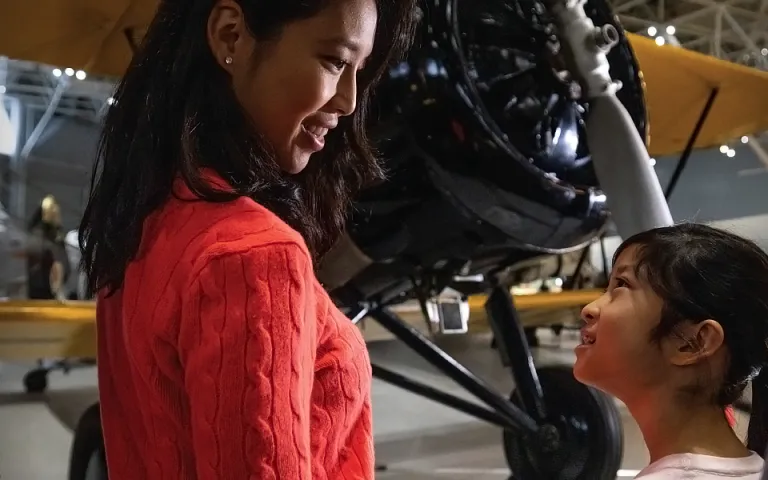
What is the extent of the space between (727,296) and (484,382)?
1.23 meters

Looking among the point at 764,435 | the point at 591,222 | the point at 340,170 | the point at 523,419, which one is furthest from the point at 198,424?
the point at 523,419

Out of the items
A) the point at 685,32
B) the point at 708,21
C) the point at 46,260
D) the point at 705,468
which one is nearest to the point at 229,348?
the point at 705,468

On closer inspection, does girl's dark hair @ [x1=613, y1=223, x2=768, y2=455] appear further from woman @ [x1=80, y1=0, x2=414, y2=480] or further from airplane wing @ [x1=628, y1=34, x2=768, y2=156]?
airplane wing @ [x1=628, y1=34, x2=768, y2=156]

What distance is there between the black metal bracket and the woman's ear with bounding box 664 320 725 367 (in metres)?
1.10

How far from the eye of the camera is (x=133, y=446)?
0.58m

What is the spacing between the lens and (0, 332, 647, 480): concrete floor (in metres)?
2.43

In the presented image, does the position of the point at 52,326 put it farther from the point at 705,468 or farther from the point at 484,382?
the point at 705,468

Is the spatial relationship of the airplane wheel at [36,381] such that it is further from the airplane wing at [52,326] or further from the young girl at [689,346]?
the young girl at [689,346]

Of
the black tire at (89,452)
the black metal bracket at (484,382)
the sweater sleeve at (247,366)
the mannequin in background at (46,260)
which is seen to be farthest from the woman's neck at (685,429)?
the mannequin in background at (46,260)

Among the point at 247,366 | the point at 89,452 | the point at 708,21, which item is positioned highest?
the point at 708,21

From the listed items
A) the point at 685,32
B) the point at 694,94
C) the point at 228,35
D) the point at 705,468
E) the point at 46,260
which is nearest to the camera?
the point at 228,35

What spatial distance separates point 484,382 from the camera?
6.27 ft

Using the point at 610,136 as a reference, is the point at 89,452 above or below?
below

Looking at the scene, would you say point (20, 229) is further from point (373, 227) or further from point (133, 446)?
point (133, 446)
